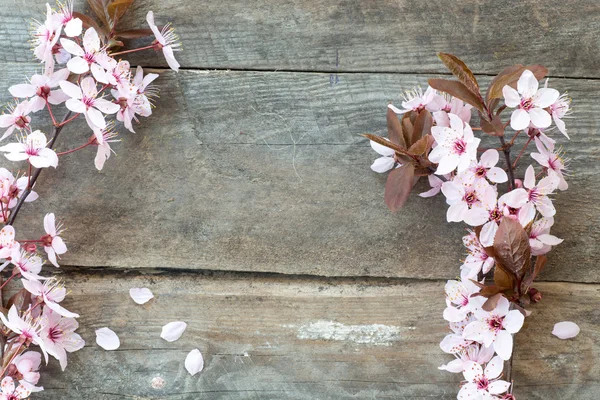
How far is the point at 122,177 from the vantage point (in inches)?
51.0

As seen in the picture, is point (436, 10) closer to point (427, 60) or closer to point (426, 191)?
point (427, 60)

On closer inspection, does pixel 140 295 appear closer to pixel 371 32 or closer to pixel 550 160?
pixel 371 32

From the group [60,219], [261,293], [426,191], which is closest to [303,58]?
[426,191]

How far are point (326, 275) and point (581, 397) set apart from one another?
58 cm

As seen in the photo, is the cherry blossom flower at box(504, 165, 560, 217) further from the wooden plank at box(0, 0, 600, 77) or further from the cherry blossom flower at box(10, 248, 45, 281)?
the cherry blossom flower at box(10, 248, 45, 281)

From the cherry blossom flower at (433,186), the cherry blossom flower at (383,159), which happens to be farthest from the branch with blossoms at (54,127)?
the cherry blossom flower at (433,186)

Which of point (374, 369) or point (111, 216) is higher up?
point (111, 216)

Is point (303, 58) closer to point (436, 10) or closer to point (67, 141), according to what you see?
point (436, 10)

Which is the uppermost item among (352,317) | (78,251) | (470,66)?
(470,66)

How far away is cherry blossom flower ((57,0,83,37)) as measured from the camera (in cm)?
112

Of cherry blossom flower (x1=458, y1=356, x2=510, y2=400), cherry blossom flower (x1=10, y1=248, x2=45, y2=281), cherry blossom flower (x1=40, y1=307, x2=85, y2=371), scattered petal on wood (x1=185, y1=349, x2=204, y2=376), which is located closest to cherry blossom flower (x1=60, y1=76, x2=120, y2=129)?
cherry blossom flower (x1=10, y1=248, x2=45, y2=281)

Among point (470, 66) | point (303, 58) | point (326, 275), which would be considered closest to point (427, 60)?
point (470, 66)

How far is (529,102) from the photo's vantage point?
43.3 inches

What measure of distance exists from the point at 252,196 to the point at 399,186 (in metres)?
0.31
